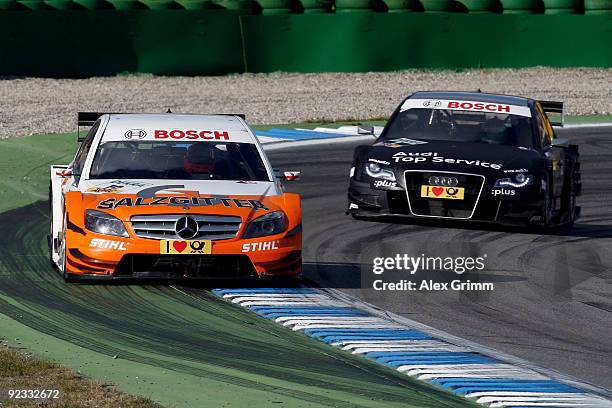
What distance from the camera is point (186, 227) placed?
11164mm

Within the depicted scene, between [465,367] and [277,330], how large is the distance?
61.1 inches

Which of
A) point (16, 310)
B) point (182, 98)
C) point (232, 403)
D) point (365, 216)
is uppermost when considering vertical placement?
point (232, 403)

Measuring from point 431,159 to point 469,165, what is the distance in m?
0.40

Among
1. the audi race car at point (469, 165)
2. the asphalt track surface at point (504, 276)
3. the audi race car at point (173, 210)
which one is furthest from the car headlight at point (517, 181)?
the audi race car at point (173, 210)

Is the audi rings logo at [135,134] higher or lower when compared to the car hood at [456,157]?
higher

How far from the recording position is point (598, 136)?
24578 mm

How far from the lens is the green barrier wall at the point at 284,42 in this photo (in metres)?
28.6

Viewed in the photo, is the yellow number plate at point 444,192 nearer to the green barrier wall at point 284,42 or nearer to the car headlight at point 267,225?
the car headlight at point 267,225

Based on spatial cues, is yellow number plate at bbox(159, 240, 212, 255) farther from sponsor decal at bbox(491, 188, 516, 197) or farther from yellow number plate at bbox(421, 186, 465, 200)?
sponsor decal at bbox(491, 188, 516, 197)

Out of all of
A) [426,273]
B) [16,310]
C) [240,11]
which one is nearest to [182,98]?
[240,11]

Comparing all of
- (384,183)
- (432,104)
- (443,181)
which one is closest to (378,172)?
(384,183)

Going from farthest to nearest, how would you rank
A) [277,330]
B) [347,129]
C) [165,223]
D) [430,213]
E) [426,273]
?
[347,129] → [430,213] → [426,273] → [165,223] → [277,330]

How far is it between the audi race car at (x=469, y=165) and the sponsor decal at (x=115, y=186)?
3.92 meters

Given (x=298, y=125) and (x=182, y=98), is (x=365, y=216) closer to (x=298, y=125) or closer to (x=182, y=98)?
(x=298, y=125)
